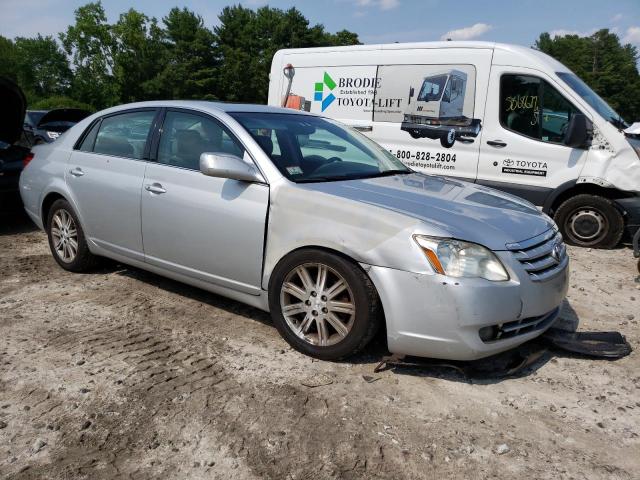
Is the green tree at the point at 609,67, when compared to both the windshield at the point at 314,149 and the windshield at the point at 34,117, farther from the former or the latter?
the windshield at the point at 314,149

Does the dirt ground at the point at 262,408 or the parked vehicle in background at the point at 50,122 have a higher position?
the parked vehicle in background at the point at 50,122

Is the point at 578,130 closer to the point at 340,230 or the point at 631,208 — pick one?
the point at 631,208

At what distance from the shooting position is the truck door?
648 cm

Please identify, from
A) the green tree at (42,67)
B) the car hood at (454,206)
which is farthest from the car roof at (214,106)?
the green tree at (42,67)

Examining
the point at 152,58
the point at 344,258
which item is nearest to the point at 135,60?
the point at 152,58

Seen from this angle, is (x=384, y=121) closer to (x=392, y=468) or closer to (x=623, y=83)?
(x=392, y=468)

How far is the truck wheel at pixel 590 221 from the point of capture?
6387 mm

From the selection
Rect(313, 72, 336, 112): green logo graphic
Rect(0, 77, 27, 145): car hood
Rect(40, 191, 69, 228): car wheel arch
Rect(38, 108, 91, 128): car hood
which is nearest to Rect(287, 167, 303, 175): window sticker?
Rect(40, 191, 69, 228): car wheel arch

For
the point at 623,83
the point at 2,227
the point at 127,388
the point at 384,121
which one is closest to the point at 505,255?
the point at 127,388

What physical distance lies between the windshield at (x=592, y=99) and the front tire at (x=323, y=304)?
4.72m

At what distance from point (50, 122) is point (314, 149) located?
35.0 ft

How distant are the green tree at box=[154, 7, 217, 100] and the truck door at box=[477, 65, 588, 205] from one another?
52.5 m

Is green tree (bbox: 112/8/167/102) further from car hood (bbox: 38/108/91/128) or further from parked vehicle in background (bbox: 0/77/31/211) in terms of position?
parked vehicle in background (bbox: 0/77/31/211)

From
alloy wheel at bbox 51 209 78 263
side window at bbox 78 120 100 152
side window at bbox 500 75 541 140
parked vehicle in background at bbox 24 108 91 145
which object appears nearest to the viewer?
side window at bbox 78 120 100 152
